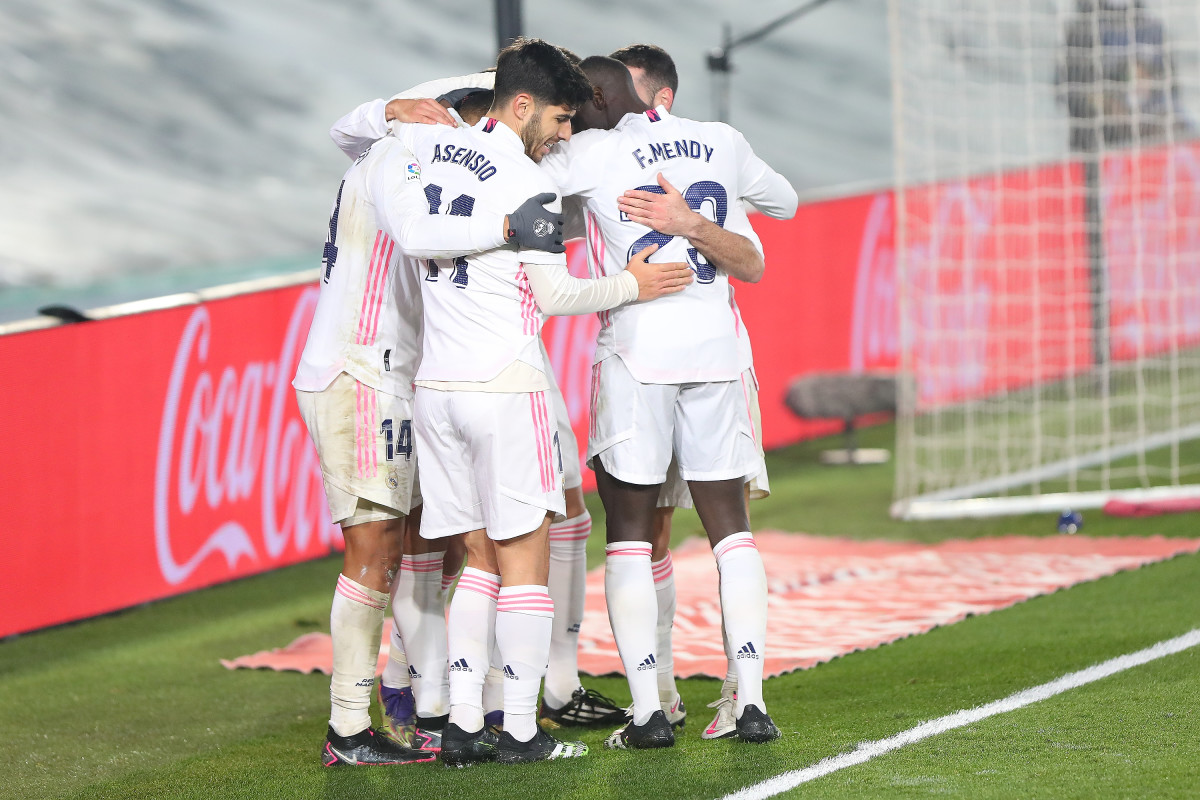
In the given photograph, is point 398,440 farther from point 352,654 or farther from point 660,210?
point 660,210

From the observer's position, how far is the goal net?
788 centimetres

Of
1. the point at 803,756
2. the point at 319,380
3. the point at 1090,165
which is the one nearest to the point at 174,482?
the point at 319,380

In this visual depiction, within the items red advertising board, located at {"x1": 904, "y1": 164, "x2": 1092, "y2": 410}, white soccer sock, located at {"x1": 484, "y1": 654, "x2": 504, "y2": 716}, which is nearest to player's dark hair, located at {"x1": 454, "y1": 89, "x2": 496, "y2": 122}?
white soccer sock, located at {"x1": 484, "y1": 654, "x2": 504, "y2": 716}

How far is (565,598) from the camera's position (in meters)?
4.07

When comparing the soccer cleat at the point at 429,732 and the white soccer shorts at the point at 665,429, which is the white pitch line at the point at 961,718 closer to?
the white soccer shorts at the point at 665,429

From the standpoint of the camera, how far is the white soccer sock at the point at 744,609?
11.8 ft

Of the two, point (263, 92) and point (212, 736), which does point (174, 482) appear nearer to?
point (212, 736)

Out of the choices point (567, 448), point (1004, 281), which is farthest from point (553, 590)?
point (1004, 281)

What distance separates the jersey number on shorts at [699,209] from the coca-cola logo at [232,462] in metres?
3.29

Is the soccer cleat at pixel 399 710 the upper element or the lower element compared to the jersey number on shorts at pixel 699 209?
lower

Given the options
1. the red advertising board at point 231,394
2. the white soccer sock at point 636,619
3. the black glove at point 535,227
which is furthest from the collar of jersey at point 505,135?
the red advertising board at point 231,394

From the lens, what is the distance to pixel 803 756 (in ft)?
11.4

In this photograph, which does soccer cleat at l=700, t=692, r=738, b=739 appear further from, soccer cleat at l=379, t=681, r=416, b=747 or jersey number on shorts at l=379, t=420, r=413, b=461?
jersey number on shorts at l=379, t=420, r=413, b=461

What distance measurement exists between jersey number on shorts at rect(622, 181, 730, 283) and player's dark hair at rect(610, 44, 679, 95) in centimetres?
36
